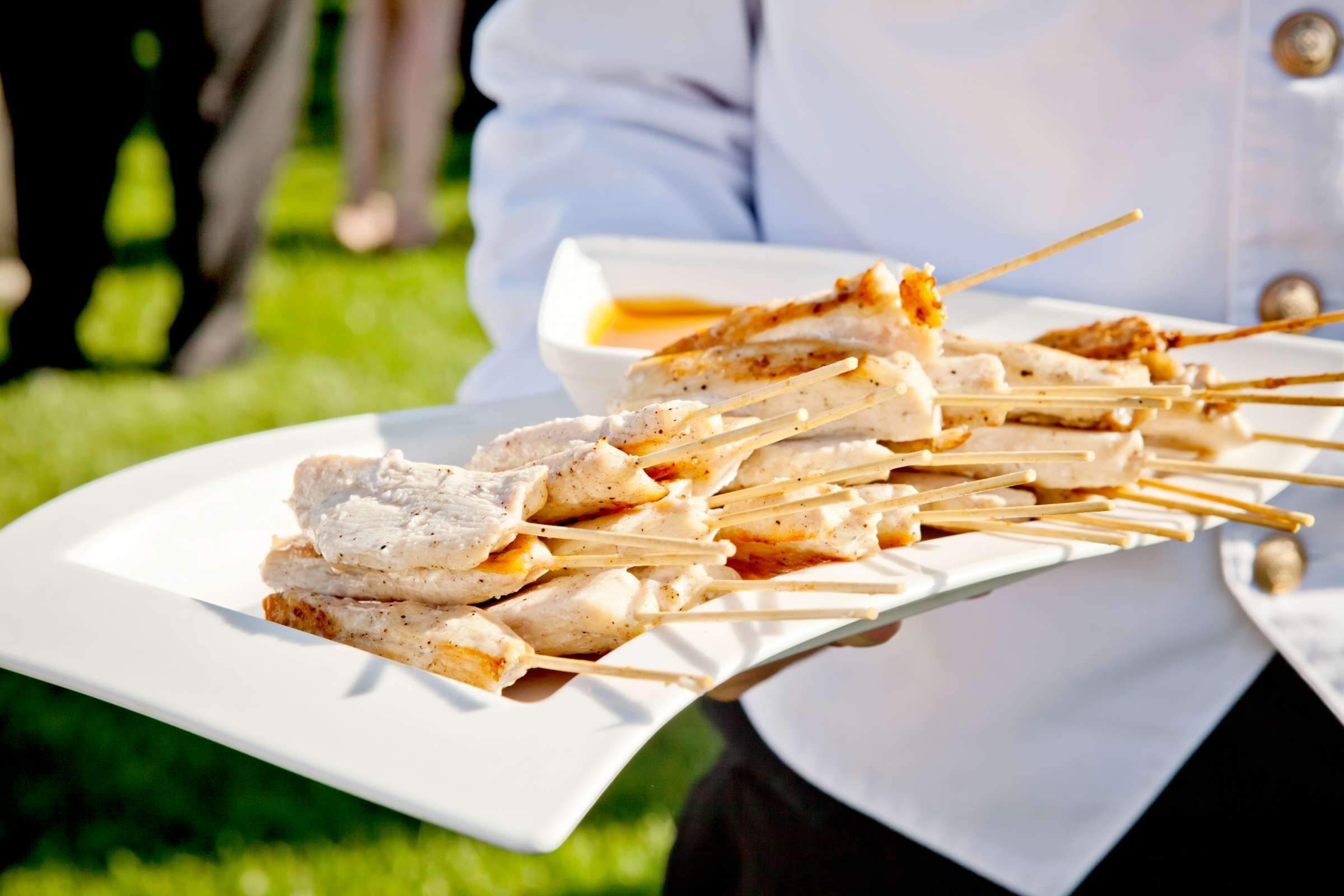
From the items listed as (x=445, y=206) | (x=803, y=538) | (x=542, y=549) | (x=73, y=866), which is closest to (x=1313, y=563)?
(x=803, y=538)

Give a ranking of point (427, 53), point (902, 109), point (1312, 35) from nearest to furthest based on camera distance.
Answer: point (1312, 35), point (902, 109), point (427, 53)

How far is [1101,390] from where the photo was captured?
119 cm

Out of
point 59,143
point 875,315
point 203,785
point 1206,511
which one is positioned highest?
point 59,143

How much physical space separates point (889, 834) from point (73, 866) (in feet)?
6.89

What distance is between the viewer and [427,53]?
23.9ft

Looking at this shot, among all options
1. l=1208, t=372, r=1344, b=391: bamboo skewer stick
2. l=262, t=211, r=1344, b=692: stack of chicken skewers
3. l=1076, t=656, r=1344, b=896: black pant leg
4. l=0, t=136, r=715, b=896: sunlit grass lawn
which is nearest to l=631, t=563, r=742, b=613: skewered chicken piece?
l=262, t=211, r=1344, b=692: stack of chicken skewers

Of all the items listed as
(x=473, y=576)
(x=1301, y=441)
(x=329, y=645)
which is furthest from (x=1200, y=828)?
(x=329, y=645)

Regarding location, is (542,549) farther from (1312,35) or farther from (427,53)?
(427,53)

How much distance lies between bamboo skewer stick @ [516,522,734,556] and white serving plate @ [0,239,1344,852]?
0.20 ft

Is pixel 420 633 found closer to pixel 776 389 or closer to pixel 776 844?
pixel 776 389

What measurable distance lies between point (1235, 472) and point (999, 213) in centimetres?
63

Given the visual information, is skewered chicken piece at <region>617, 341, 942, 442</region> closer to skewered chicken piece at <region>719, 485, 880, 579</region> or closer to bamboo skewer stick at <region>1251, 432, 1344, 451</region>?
skewered chicken piece at <region>719, 485, 880, 579</region>

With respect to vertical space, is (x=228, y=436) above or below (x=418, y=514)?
below

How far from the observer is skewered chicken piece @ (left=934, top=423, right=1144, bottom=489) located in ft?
4.05
